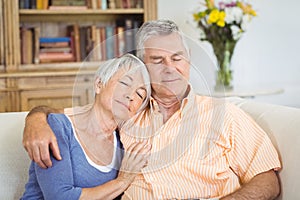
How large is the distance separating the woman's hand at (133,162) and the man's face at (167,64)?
0.61 feet

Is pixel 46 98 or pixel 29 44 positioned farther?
pixel 29 44

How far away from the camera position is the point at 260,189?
1.37 m

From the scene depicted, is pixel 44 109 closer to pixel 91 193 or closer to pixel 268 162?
pixel 91 193

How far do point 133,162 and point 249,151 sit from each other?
350 millimetres

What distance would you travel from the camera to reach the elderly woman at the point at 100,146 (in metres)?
1.31

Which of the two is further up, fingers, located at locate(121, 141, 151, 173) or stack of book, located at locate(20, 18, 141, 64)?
stack of book, located at locate(20, 18, 141, 64)

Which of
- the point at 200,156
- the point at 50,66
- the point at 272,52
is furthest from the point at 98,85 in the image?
the point at 272,52

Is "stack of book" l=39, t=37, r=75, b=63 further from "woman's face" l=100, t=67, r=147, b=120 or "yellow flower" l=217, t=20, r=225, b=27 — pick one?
"woman's face" l=100, t=67, r=147, b=120

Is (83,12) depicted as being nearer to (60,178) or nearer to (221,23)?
(221,23)

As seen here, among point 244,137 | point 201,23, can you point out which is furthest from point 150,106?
point 201,23

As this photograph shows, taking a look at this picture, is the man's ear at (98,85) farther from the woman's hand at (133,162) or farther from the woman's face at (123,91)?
the woman's hand at (133,162)

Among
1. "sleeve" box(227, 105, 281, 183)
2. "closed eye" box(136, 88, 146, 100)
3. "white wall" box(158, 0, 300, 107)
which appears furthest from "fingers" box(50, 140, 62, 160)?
"white wall" box(158, 0, 300, 107)

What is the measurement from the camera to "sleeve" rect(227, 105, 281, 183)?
142 cm

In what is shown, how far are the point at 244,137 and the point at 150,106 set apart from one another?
1.02ft
